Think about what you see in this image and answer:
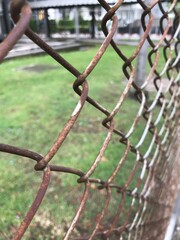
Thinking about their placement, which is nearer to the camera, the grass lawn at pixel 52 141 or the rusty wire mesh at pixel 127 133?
the rusty wire mesh at pixel 127 133

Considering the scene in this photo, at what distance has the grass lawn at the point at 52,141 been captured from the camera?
79.7 inches

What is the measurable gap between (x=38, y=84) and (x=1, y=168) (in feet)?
10.9

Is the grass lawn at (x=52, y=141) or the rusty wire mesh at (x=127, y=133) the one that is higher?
the rusty wire mesh at (x=127, y=133)

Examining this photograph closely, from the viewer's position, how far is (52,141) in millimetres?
3121

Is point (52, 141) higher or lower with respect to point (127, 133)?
lower

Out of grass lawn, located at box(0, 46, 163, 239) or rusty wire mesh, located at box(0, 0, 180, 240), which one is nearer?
rusty wire mesh, located at box(0, 0, 180, 240)

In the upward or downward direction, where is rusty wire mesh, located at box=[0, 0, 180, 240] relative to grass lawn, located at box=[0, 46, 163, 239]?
upward

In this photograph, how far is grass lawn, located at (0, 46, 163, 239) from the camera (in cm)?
203

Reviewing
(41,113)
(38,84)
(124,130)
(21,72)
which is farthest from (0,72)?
(124,130)

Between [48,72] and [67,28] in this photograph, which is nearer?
[48,72]

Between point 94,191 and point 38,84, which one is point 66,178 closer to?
point 94,191

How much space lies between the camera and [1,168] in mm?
2520

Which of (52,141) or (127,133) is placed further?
(52,141)

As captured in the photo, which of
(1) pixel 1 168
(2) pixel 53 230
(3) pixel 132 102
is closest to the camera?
(2) pixel 53 230
